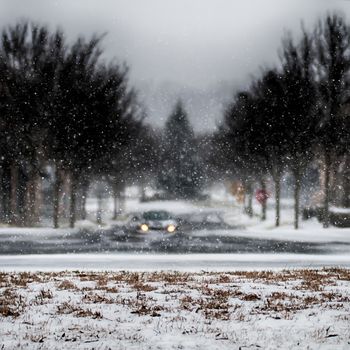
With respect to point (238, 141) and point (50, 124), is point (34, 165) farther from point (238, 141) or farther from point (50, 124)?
point (238, 141)

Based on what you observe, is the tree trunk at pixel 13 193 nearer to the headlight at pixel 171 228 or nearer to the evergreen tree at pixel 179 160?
the headlight at pixel 171 228

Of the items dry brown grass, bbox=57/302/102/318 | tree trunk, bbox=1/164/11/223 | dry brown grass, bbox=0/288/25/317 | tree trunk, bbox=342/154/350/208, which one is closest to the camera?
dry brown grass, bbox=57/302/102/318

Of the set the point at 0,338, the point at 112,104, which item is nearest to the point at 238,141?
the point at 112,104

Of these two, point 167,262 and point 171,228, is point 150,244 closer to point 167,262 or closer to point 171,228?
point 171,228

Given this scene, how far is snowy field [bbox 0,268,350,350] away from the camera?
6.70m

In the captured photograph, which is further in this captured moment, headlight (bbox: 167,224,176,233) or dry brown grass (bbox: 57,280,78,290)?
headlight (bbox: 167,224,176,233)

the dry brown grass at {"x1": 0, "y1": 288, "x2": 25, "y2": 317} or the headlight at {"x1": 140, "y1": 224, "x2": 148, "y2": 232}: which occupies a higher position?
the headlight at {"x1": 140, "y1": 224, "x2": 148, "y2": 232}

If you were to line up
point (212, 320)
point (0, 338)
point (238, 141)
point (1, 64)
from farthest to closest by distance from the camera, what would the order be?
1. point (238, 141)
2. point (1, 64)
3. point (212, 320)
4. point (0, 338)

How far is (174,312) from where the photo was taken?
845cm

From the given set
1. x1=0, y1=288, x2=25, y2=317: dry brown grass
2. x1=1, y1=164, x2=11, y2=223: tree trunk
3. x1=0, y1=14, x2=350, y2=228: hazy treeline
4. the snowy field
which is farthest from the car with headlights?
x1=0, y1=288, x2=25, y2=317: dry brown grass

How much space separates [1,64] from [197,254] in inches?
672

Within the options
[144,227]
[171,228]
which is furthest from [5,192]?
[171,228]

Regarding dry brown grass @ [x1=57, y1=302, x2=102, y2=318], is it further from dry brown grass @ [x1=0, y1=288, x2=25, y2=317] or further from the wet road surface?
the wet road surface

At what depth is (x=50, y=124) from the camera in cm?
3177
